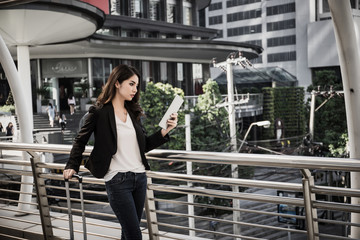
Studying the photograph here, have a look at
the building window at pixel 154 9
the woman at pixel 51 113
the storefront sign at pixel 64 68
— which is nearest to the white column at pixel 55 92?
the storefront sign at pixel 64 68

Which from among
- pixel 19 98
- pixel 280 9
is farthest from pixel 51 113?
pixel 280 9

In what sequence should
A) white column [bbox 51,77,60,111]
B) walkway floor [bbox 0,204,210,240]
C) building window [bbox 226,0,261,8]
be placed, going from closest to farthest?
walkway floor [bbox 0,204,210,240] < white column [bbox 51,77,60,111] < building window [bbox 226,0,261,8]

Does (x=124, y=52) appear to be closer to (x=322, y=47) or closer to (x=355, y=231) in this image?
(x=355, y=231)

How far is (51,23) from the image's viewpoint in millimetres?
17469

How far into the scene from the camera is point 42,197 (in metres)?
3.98

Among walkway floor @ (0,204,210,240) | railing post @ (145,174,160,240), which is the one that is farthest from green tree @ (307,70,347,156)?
railing post @ (145,174,160,240)

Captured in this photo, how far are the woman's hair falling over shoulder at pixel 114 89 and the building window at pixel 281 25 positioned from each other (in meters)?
56.8

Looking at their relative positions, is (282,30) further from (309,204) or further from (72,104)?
(309,204)

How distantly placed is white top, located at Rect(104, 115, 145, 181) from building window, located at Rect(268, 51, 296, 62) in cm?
5951

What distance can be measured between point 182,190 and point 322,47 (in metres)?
59.6

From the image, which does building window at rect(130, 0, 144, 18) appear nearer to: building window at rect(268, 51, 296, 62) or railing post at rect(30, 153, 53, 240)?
building window at rect(268, 51, 296, 62)

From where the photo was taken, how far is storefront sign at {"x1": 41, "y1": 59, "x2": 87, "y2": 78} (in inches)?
1096

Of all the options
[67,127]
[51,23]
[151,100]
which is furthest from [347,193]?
[67,127]

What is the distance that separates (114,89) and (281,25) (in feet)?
188
